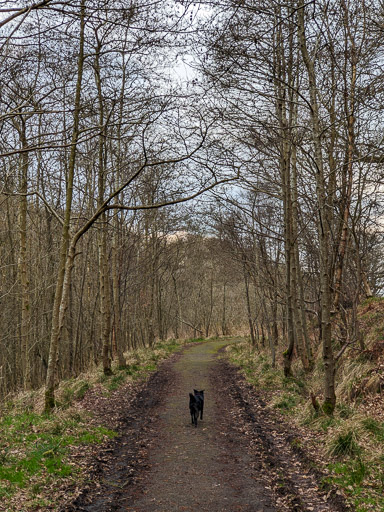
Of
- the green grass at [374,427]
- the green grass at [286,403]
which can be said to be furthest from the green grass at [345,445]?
the green grass at [286,403]

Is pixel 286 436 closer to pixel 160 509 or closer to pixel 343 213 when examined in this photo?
pixel 160 509

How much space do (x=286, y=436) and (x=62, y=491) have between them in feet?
12.7

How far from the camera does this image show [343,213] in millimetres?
10539

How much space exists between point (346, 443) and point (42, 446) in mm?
4450

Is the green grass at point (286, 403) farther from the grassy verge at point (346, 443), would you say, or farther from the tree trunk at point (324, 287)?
the tree trunk at point (324, 287)

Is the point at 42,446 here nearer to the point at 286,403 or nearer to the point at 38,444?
the point at 38,444

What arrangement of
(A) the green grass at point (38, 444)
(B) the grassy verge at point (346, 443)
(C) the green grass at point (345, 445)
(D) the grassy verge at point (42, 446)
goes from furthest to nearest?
(C) the green grass at point (345, 445) → (A) the green grass at point (38, 444) → (D) the grassy verge at point (42, 446) → (B) the grassy verge at point (346, 443)

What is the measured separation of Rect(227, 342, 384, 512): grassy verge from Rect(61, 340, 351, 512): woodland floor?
0.23 metres

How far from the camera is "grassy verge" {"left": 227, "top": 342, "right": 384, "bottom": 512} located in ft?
15.9

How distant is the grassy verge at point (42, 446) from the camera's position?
16.3 feet

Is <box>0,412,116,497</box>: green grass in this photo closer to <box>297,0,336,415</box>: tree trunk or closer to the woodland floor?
the woodland floor

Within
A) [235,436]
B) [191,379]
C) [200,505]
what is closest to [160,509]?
[200,505]

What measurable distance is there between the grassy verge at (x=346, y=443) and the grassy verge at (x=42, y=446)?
10.7ft

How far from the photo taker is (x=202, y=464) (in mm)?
6273
